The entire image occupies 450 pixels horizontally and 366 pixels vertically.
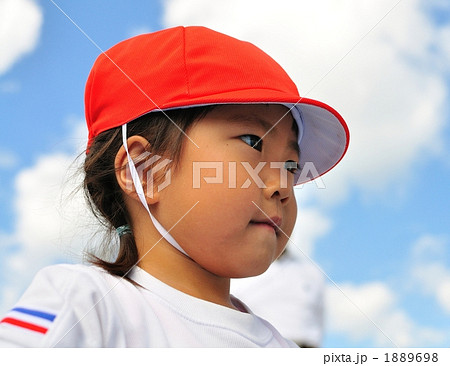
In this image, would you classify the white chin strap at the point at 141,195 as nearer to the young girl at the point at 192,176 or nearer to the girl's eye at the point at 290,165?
the young girl at the point at 192,176

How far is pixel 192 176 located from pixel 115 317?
0.96 ft

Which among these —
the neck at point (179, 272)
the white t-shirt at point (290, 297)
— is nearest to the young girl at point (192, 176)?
the neck at point (179, 272)

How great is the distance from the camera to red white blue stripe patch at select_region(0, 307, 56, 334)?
875 millimetres

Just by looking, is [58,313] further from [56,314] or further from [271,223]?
[271,223]

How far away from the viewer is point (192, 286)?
1.15 meters

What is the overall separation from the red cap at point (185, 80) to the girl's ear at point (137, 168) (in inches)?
2.0

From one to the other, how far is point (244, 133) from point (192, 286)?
0.31 metres

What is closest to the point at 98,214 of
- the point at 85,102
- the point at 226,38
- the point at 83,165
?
the point at 83,165

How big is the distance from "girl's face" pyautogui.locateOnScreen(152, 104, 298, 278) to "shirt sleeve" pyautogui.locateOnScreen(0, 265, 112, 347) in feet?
0.73

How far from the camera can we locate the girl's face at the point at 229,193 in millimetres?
1093

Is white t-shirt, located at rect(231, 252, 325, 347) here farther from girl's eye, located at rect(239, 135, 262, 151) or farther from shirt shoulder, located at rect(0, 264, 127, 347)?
shirt shoulder, located at rect(0, 264, 127, 347)

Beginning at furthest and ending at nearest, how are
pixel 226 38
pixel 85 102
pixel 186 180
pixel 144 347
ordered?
1. pixel 85 102
2. pixel 226 38
3. pixel 186 180
4. pixel 144 347

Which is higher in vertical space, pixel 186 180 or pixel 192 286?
pixel 186 180
